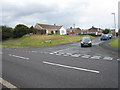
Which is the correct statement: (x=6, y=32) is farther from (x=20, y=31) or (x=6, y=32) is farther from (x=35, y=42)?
(x=35, y=42)

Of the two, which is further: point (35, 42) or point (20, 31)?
point (20, 31)

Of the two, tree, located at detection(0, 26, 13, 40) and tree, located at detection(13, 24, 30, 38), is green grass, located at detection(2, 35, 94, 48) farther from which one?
tree, located at detection(0, 26, 13, 40)

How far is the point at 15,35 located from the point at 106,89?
1583 inches

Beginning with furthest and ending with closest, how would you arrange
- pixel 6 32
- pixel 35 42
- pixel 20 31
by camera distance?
pixel 6 32
pixel 20 31
pixel 35 42

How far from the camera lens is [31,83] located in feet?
15.2

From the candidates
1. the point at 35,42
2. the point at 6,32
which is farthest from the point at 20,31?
the point at 35,42

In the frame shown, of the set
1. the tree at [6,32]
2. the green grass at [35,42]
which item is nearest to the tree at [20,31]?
the tree at [6,32]

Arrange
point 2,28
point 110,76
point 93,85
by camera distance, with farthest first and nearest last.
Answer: point 2,28 < point 110,76 < point 93,85

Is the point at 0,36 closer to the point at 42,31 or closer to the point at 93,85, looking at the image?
the point at 42,31

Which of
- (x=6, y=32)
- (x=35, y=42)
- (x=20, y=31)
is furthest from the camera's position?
(x=6, y=32)

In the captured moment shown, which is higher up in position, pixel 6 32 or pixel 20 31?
pixel 20 31

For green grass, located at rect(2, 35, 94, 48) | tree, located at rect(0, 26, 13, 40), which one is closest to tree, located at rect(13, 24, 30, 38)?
tree, located at rect(0, 26, 13, 40)

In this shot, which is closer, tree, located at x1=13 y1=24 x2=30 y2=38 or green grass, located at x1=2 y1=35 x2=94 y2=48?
green grass, located at x1=2 y1=35 x2=94 y2=48

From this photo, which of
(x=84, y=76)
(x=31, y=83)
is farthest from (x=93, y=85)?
(x=31, y=83)
